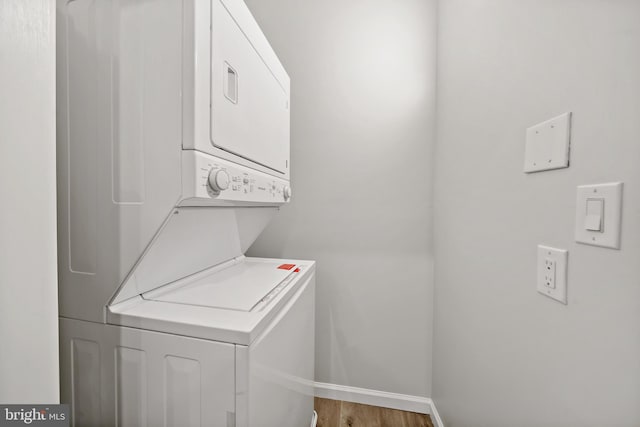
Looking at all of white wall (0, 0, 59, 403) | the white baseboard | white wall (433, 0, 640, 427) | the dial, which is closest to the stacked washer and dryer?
the dial

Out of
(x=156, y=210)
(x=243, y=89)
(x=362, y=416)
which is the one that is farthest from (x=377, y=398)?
(x=243, y=89)

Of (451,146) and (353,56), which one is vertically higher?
(353,56)

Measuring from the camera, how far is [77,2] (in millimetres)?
1032

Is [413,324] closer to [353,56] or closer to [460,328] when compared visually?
[460,328]

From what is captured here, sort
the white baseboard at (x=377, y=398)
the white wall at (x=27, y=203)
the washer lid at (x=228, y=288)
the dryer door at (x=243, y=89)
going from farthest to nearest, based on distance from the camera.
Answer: the white baseboard at (x=377, y=398)
the washer lid at (x=228, y=288)
the dryer door at (x=243, y=89)
the white wall at (x=27, y=203)

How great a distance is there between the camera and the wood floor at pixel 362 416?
2.07 meters

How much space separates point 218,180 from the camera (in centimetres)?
90

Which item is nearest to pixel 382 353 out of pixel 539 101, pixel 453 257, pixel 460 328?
pixel 460 328

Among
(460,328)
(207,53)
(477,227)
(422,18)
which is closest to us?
(207,53)

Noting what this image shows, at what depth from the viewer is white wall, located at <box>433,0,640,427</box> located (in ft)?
2.19

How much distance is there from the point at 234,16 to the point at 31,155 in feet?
2.97

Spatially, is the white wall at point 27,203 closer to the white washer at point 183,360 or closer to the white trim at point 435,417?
the white washer at point 183,360

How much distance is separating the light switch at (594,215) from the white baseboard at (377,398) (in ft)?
6.50

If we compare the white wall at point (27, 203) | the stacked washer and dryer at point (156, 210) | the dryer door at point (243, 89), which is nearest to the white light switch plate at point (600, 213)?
the stacked washer and dryer at point (156, 210)
